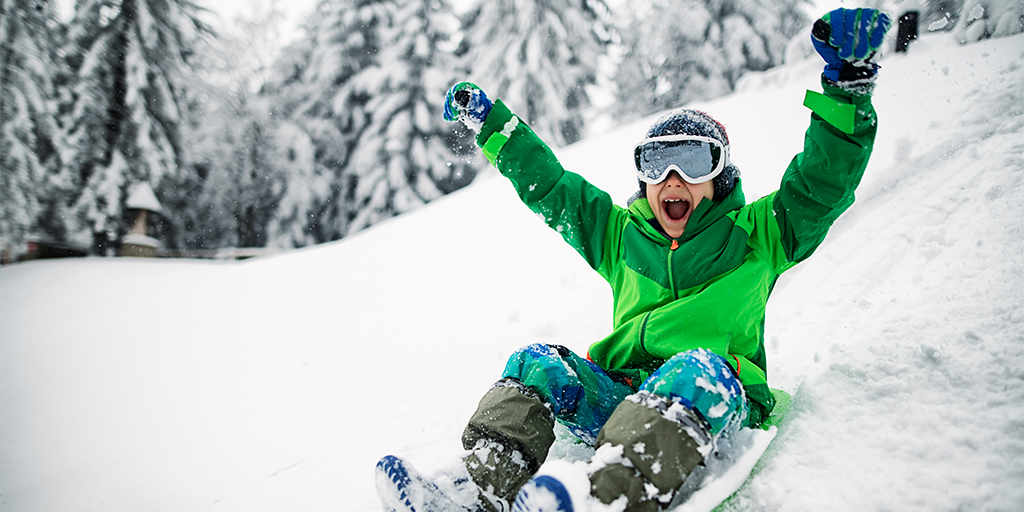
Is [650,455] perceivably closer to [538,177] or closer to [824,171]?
[824,171]

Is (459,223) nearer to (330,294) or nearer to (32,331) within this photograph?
(330,294)

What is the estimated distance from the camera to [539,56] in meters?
11.5

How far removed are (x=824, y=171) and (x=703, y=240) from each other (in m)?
0.35

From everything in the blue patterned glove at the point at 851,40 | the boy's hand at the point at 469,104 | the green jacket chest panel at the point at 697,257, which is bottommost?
the green jacket chest panel at the point at 697,257

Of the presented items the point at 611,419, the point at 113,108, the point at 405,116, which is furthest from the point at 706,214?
the point at 113,108

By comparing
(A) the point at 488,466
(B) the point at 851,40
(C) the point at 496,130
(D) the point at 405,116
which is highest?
(B) the point at 851,40

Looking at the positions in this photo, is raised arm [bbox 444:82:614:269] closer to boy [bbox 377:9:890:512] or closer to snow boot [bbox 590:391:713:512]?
boy [bbox 377:9:890:512]

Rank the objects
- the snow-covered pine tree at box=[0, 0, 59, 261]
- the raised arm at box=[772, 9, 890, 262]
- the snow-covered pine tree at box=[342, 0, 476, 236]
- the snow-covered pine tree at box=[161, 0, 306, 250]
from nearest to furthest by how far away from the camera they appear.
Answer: the raised arm at box=[772, 9, 890, 262], the snow-covered pine tree at box=[0, 0, 59, 261], the snow-covered pine tree at box=[342, 0, 476, 236], the snow-covered pine tree at box=[161, 0, 306, 250]

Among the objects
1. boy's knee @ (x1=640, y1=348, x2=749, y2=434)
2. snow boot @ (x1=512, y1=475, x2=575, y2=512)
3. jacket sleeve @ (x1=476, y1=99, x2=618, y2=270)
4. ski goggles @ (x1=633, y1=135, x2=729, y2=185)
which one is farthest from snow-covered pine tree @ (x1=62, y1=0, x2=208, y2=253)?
boy's knee @ (x1=640, y1=348, x2=749, y2=434)

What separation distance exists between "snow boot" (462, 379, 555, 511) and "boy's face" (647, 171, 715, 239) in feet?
2.23

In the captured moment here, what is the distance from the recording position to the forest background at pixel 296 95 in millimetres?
10289

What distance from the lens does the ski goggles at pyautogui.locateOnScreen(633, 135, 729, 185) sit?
146 cm

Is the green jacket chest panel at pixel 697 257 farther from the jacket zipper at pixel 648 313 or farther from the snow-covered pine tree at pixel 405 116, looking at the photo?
the snow-covered pine tree at pixel 405 116

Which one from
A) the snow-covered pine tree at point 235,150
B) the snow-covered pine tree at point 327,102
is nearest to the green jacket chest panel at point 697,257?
the snow-covered pine tree at point 327,102
